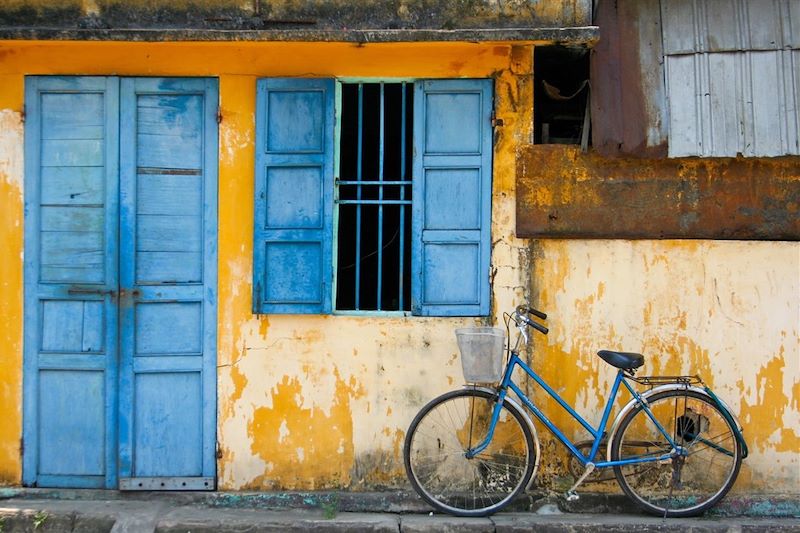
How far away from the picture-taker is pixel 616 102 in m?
5.94

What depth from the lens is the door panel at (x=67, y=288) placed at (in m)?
6.05

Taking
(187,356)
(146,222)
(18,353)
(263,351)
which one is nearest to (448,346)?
(263,351)

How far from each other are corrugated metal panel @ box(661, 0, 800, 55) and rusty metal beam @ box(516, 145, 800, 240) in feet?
2.52

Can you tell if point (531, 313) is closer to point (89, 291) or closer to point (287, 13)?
point (287, 13)

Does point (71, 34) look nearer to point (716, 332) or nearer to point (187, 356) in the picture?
point (187, 356)

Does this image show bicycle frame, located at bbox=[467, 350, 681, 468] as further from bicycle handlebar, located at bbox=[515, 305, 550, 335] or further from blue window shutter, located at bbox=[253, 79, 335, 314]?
blue window shutter, located at bbox=[253, 79, 335, 314]

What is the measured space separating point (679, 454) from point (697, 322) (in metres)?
0.93

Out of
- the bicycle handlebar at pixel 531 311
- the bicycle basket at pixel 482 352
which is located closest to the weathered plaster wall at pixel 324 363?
the bicycle handlebar at pixel 531 311

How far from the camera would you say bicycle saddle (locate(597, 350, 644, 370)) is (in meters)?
5.59

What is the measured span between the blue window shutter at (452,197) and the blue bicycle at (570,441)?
0.42m

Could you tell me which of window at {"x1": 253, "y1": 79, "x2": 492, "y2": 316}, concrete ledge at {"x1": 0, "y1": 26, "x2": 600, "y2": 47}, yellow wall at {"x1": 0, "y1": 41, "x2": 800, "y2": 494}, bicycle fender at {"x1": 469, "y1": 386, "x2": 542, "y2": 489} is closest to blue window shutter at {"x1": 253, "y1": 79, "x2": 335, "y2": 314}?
window at {"x1": 253, "y1": 79, "x2": 492, "y2": 316}

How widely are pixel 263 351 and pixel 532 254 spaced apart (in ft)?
6.50

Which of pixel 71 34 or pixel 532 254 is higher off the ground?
pixel 71 34

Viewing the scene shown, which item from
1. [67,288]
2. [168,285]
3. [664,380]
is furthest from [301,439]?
[664,380]
